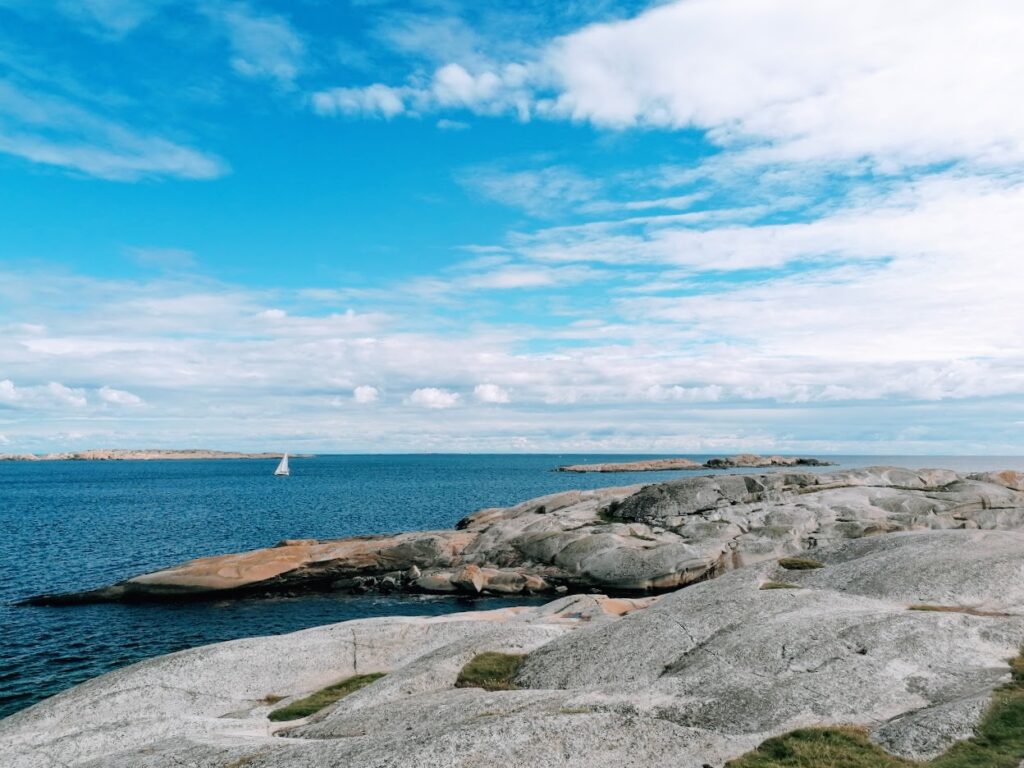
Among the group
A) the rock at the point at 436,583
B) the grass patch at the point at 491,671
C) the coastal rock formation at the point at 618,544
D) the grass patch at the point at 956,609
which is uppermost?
the grass patch at the point at 956,609

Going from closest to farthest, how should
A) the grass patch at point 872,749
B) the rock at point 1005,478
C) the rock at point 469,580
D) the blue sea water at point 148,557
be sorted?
the grass patch at point 872,749 < the blue sea water at point 148,557 < the rock at point 469,580 < the rock at point 1005,478

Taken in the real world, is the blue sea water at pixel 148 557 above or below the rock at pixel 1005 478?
below

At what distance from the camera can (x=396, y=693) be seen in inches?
955

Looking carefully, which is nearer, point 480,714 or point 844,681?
point 480,714

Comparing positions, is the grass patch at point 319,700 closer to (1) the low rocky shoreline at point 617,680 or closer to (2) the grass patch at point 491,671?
(1) the low rocky shoreline at point 617,680

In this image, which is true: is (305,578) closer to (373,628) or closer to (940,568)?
(373,628)

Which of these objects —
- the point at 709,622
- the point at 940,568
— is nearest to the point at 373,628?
the point at 709,622

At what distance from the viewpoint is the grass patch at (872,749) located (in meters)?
15.8

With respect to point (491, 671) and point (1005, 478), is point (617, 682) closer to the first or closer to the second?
point (491, 671)

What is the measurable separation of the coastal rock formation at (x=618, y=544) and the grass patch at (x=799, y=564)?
17.5 metres

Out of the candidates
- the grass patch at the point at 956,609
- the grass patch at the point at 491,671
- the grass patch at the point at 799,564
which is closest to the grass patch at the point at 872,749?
the grass patch at the point at 491,671

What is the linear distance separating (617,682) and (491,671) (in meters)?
5.16

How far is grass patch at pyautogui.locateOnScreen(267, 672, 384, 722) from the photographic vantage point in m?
25.1

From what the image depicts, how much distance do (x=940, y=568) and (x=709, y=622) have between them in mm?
13119
